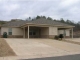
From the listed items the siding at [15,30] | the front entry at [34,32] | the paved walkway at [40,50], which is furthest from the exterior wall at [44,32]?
the paved walkway at [40,50]

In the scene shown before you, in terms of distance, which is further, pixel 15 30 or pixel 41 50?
pixel 15 30

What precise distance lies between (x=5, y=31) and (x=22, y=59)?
27.1 m

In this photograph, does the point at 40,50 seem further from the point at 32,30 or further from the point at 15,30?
the point at 15,30

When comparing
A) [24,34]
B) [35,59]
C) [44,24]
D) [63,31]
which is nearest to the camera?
[35,59]

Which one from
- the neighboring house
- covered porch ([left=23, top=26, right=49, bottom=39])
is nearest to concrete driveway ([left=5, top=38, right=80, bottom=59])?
the neighboring house

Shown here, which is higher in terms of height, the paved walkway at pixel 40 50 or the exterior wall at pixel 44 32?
the exterior wall at pixel 44 32

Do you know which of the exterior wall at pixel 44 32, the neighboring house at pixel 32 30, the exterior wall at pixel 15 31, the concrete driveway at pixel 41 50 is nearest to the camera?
the concrete driveway at pixel 41 50

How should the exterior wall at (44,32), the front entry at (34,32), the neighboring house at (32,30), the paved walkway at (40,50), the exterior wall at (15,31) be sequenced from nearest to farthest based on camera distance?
the paved walkway at (40,50)
the exterior wall at (44,32)
the neighboring house at (32,30)
the exterior wall at (15,31)
the front entry at (34,32)

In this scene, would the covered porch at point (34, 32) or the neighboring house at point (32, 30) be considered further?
the covered porch at point (34, 32)

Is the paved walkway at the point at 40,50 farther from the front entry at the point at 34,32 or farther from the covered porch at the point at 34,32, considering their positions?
the front entry at the point at 34,32

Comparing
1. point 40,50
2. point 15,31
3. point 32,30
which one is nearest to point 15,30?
point 15,31

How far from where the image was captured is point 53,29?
35.1 metres

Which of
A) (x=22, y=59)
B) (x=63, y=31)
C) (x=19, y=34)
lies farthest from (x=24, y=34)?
(x=22, y=59)

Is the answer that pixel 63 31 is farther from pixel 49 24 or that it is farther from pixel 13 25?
pixel 13 25
